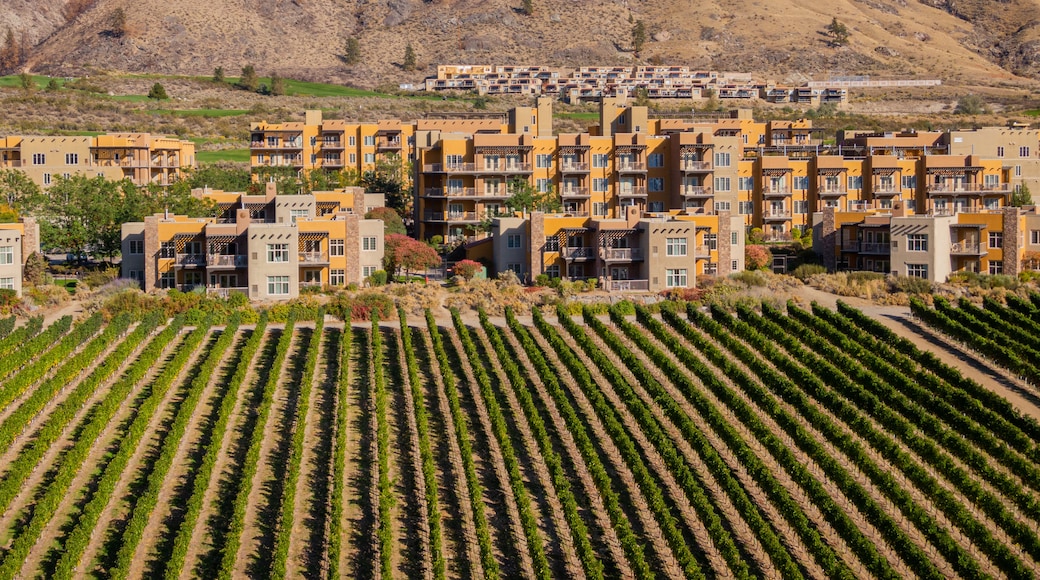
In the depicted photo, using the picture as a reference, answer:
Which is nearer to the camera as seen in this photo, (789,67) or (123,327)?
(123,327)

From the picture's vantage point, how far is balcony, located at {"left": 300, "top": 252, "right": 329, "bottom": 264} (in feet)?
233

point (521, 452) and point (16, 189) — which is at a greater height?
point (16, 189)

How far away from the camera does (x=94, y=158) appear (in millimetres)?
101562

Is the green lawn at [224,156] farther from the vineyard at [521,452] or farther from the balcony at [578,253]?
the vineyard at [521,452]

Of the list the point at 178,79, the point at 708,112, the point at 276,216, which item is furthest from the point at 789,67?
the point at 276,216

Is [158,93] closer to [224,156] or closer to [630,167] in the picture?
Answer: [224,156]

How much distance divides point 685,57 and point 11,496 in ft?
551

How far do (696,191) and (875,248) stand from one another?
52.7 feet

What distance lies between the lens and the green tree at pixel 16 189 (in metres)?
89.7

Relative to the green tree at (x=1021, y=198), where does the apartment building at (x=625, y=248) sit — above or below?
below

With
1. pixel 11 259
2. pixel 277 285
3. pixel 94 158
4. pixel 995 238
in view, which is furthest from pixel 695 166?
pixel 94 158

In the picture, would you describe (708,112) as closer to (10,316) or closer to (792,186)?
(792,186)

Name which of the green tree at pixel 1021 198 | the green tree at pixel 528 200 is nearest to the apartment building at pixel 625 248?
the green tree at pixel 528 200

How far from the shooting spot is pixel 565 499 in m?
Result: 38.3
